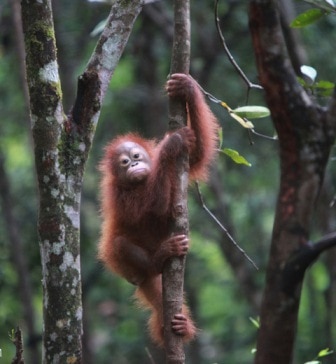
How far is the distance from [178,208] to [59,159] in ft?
2.01

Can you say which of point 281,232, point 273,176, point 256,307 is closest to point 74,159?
point 281,232

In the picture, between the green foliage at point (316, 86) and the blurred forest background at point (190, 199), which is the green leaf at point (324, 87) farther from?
the blurred forest background at point (190, 199)

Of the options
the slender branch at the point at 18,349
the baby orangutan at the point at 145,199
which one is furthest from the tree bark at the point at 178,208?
the slender branch at the point at 18,349

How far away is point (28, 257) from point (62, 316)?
6671mm

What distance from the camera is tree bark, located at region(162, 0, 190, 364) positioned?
3928mm

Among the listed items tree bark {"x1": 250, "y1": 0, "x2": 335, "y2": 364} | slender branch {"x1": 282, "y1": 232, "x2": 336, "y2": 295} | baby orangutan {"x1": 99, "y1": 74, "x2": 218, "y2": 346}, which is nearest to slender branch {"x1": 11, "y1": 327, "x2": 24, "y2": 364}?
tree bark {"x1": 250, "y1": 0, "x2": 335, "y2": 364}

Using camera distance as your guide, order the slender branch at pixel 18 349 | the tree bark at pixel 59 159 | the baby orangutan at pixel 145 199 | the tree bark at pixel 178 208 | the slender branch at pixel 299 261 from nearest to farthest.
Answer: the slender branch at pixel 299 261 → the slender branch at pixel 18 349 → the tree bark at pixel 59 159 → the tree bark at pixel 178 208 → the baby orangutan at pixel 145 199

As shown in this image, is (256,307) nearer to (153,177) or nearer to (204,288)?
(204,288)

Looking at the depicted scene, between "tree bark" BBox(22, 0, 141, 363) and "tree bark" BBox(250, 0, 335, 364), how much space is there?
124cm

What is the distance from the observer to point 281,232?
2.66 meters

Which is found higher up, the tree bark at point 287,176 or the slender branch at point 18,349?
the tree bark at point 287,176

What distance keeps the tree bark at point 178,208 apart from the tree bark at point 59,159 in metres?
0.30

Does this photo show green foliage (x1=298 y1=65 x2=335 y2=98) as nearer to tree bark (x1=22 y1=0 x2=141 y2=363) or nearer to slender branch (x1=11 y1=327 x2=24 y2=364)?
tree bark (x1=22 y1=0 x2=141 y2=363)

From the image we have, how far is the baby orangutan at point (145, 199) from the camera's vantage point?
485cm
